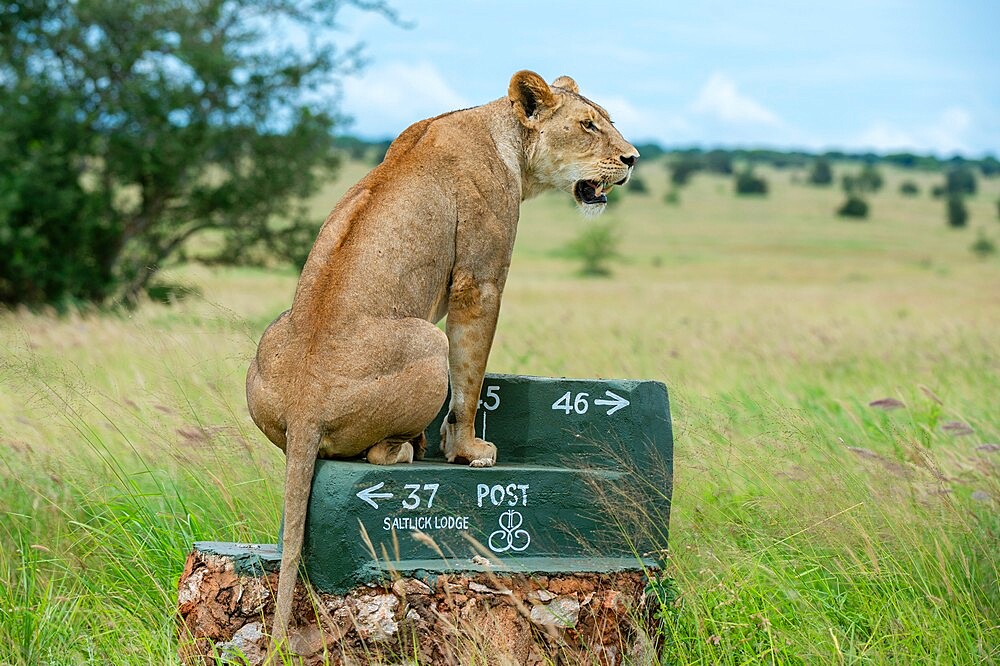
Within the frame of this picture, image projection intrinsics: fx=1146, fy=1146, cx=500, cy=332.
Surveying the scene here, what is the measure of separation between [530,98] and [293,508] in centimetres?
240

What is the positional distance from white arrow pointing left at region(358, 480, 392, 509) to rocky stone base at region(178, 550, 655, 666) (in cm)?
36

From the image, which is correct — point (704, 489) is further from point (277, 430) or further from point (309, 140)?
point (309, 140)

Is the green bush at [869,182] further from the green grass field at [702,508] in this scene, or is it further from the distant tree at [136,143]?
the green grass field at [702,508]

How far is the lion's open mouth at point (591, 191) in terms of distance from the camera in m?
5.98

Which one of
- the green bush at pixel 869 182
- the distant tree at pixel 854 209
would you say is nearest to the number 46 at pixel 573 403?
the distant tree at pixel 854 209

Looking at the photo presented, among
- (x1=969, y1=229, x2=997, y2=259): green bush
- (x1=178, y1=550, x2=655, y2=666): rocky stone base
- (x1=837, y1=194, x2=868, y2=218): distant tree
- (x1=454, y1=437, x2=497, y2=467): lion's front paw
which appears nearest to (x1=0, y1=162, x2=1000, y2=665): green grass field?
(x1=178, y1=550, x2=655, y2=666): rocky stone base

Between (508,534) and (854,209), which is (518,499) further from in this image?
(854,209)

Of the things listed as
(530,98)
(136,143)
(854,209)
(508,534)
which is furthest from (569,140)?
(854,209)

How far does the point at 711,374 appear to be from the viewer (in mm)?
12742

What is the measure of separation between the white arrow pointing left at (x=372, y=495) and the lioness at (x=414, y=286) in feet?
0.67

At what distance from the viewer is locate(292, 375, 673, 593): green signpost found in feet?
16.4

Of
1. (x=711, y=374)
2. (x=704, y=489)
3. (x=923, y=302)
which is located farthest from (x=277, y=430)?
(x=923, y=302)

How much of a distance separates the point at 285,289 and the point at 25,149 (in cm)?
1719

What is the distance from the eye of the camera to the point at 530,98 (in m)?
5.83
